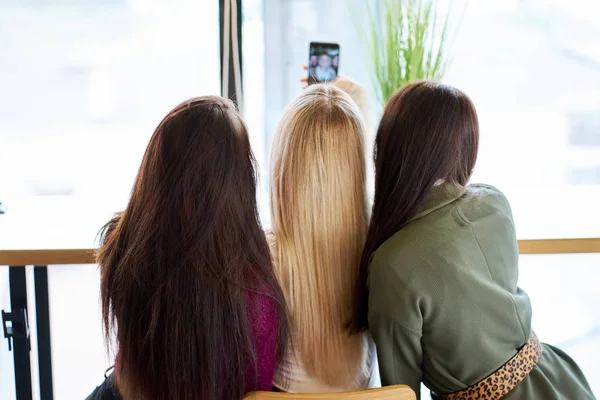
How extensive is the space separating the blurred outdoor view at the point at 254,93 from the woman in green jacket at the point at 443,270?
0.84 meters

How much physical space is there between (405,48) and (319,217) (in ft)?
4.06

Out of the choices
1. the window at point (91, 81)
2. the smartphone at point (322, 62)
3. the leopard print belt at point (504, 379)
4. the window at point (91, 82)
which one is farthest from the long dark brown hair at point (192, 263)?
the window at point (91, 81)

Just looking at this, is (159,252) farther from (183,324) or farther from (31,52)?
(31,52)

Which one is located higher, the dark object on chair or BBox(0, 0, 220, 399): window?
BBox(0, 0, 220, 399): window

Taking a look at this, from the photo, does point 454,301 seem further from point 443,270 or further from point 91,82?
point 91,82

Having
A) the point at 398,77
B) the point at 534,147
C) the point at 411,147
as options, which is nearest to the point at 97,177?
the point at 398,77

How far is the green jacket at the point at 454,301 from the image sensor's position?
3.72 ft

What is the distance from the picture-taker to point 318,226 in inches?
47.5

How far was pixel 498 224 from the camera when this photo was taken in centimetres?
123

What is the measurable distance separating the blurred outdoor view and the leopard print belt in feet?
2.75

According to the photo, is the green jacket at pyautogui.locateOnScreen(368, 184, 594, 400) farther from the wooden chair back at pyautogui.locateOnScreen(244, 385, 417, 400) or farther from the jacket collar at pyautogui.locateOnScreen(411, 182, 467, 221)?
the wooden chair back at pyautogui.locateOnScreen(244, 385, 417, 400)

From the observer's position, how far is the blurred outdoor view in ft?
6.94

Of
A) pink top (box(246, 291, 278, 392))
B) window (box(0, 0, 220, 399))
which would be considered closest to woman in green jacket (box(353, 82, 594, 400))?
pink top (box(246, 291, 278, 392))

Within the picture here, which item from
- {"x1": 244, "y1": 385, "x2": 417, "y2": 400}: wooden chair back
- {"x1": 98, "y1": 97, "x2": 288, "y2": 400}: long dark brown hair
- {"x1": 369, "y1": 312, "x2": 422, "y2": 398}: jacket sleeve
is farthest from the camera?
{"x1": 369, "y1": 312, "x2": 422, "y2": 398}: jacket sleeve
